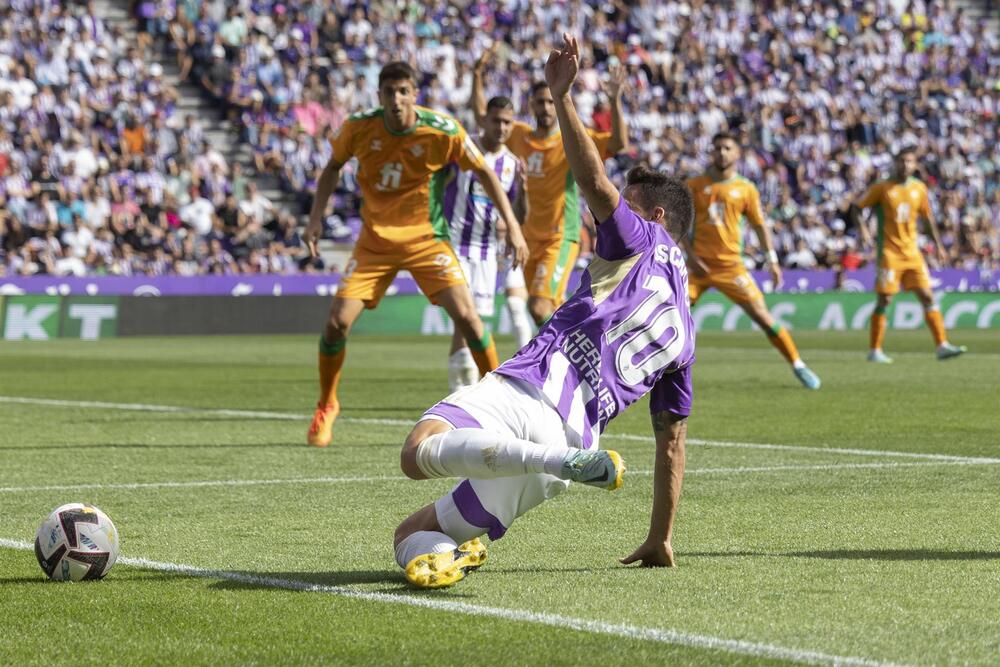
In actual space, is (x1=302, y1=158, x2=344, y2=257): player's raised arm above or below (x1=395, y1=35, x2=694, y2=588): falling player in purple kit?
below

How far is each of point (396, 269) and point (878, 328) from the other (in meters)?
10.5

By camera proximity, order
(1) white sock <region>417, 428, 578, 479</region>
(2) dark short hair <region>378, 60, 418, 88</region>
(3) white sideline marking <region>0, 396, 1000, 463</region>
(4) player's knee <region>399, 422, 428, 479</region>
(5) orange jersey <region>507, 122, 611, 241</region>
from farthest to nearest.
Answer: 1. (5) orange jersey <region>507, 122, 611, 241</region>
2. (2) dark short hair <region>378, 60, 418, 88</region>
3. (3) white sideline marking <region>0, 396, 1000, 463</region>
4. (4) player's knee <region>399, 422, 428, 479</region>
5. (1) white sock <region>417, 428, 578, 479</region>

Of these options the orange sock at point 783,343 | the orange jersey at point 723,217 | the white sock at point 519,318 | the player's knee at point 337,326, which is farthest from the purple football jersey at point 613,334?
the orange jersey at point 723,217

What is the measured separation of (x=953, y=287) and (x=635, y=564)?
29852 mm

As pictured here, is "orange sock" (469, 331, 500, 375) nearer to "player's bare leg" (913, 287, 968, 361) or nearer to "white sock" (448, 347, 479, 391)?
"white sock" (448, 347, 479, 391)

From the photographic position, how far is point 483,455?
5383 mm

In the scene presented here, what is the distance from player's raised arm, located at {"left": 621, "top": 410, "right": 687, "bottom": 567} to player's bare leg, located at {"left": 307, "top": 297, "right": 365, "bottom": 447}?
4863 mm

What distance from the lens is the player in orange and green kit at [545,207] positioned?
14.9m

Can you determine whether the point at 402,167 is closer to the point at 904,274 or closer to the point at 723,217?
the point at 723,217

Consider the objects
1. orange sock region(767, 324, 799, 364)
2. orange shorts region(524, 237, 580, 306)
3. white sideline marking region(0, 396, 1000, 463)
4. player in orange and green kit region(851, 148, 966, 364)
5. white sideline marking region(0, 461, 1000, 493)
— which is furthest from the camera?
player in orange and green kit region(851, 148, 966, 364)

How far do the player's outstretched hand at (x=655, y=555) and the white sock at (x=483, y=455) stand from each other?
89 centimetres

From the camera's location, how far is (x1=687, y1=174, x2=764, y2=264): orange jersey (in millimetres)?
16953

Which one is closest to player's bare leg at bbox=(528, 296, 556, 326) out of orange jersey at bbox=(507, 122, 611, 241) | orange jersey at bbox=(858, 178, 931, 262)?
orange jersey at bbox=(507, 122, 611, 241)

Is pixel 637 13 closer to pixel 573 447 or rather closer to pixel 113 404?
pixel 113 404
